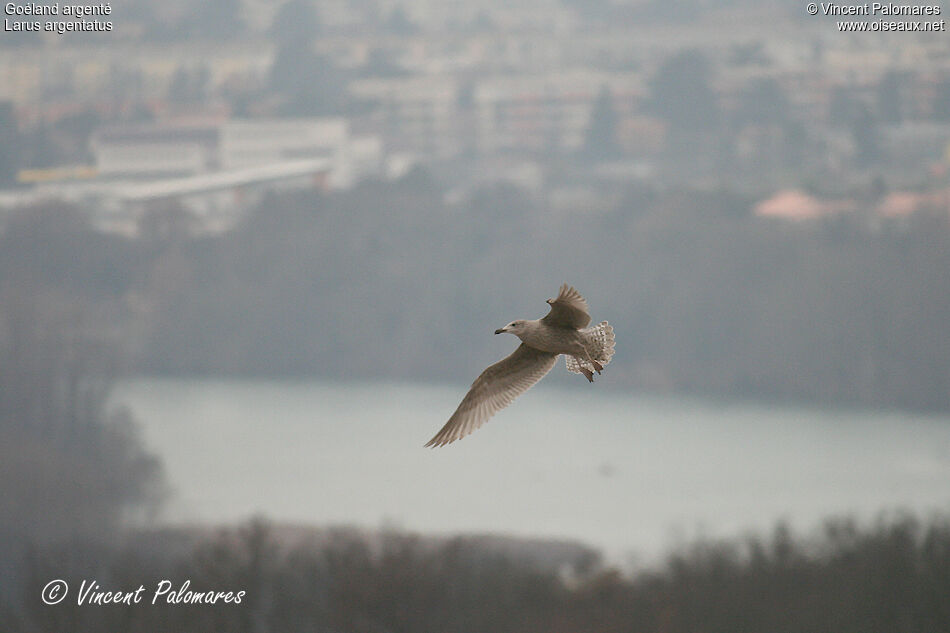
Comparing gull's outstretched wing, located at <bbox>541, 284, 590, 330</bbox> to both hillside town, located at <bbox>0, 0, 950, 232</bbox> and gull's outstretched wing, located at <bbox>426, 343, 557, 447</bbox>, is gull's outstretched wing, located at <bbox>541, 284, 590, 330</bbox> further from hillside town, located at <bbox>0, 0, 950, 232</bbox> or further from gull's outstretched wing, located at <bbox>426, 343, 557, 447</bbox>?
hillside town, located at <bbox>0, 0, 950, 232</bbox>

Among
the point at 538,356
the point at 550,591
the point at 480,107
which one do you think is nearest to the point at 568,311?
the point at 538,356

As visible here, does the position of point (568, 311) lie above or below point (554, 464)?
above

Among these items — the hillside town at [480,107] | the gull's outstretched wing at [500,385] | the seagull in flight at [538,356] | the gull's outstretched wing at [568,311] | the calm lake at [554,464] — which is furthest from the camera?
the hillside town at [480,107]

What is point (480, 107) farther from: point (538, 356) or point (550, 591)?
point (538, 356)

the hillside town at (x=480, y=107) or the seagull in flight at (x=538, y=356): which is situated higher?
the hillside town at (x=480, y=107)

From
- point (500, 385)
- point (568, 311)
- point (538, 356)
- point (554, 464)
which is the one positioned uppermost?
point (568, 311)

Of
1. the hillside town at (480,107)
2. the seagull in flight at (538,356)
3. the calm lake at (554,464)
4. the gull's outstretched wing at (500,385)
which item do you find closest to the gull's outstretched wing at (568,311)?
the seagull in flight at (538,356)

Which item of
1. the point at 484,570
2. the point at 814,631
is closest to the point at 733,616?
the point at 814,631

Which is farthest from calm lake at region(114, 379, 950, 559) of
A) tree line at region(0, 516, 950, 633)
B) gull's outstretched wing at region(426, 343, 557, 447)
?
gull's outstretched wing at region(426, 343, 557, 447)

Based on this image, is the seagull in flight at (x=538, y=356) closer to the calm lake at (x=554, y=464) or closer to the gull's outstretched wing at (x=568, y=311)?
the gull's outstretched wing at (x=568, y=311)
